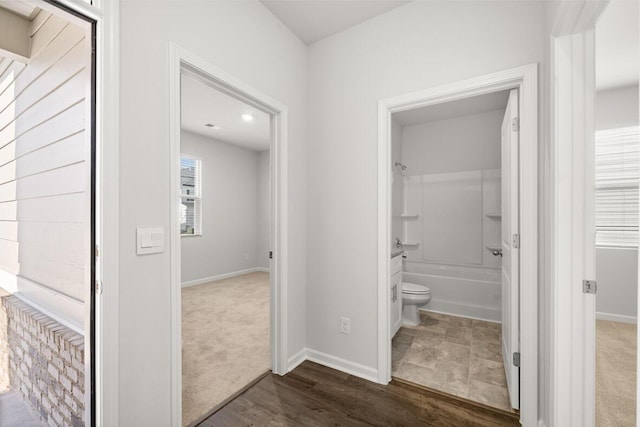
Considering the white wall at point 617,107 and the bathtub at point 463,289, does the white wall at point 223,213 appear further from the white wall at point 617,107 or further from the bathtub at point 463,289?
the white wall at point 617,107

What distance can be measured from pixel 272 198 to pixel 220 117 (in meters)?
2.70

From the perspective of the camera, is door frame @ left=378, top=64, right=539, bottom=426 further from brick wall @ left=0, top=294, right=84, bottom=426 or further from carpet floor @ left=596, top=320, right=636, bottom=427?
brick wall @ left=0, top=294, right=84, bottom=426

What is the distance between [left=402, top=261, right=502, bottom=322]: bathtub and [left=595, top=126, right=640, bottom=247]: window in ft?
4.24

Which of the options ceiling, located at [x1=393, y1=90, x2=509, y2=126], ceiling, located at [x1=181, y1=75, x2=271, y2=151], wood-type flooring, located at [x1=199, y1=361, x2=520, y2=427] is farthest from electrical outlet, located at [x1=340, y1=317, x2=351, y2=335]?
ceiling, located at [x1=393, y1=90, x2=509, y2=126]

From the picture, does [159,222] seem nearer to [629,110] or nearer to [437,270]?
[437,270]

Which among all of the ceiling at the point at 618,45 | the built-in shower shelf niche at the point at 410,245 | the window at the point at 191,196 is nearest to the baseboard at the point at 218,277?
the window at the point at 191,196

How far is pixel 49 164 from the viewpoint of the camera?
1331mm

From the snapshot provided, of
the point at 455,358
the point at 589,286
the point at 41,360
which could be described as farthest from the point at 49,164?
the point at 455,358

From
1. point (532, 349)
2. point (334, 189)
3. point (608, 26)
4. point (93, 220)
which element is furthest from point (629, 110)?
point (93, 220)

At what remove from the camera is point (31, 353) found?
137 cm

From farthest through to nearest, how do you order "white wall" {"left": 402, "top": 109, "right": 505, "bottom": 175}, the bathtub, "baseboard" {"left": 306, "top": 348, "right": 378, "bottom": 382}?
"white wall" {"left": 402, "top": 109, "right": 505, "bottom": 175} < the bathtub < "baseboard" {"left": 306, "top": 348, "right": 378, "bottom": 382}

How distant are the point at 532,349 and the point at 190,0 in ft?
9.04

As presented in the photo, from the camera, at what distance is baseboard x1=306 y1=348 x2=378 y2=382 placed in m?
2.16

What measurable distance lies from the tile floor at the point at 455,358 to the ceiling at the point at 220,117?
8.01 ft
